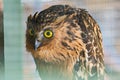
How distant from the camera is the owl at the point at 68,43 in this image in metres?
0.87

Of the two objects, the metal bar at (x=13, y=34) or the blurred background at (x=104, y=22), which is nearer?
the metal bar at (x=13, y=34)

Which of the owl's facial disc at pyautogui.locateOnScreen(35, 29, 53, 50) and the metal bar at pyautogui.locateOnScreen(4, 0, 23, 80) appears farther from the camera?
the owl's facial disc at pyautogui.locateOnScreen(35, 29, 53, 50)

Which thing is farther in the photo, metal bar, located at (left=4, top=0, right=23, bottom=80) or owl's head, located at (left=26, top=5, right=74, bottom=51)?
owl's head, located at (left=26, top=5, right=74, bottom=51)

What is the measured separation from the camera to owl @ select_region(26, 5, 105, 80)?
34.1 inches

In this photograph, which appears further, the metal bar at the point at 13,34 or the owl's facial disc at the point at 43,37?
the owl's facial disc at the point at 43,37

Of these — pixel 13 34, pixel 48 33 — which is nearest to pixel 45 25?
pixel 48 33

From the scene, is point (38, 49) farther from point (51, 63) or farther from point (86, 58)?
point (86, 58)

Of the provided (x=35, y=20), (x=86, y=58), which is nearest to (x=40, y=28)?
(x=35, y=20)

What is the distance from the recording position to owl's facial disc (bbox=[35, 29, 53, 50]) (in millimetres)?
847

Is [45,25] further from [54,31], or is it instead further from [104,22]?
[104,22]

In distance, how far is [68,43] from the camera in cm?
88

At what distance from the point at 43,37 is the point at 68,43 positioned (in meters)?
0.10

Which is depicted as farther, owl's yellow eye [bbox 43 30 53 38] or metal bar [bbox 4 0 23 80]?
owl's yellow eye [bbox 43 30 53 38]

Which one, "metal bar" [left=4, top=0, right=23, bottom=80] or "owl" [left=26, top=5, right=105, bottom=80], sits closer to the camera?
"metal bar" [left=4, top=0, right=23, bottom=80]
